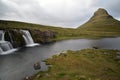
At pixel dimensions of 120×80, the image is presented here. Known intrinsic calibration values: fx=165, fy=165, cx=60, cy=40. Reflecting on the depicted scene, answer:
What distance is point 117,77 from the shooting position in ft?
91.0

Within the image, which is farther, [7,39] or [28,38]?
[28,38]

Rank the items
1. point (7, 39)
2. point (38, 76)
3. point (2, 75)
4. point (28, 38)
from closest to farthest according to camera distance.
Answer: point (38, 76) < point (2, 75) < point (7, 39) < point (28, 38)

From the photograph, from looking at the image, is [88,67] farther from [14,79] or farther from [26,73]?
[14,79]

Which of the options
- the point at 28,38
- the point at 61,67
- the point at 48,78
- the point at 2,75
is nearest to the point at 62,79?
the point at 48,78

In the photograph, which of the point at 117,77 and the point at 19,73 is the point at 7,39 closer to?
the point at 19,73

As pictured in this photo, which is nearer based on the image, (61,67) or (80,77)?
(80,77)

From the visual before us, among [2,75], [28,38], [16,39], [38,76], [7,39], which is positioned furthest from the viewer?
[28,38]

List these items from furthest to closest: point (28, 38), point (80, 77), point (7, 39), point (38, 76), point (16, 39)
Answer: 1. point (28, 38)
2. point (16, 39)
3. point (7, 39)
4. point (38, 76)
5. point (80, 77)

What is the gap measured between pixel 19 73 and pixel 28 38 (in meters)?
65.2

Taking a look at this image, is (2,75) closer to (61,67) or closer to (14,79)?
(14,79)

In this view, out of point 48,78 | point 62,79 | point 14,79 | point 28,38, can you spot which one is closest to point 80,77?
point 62,79

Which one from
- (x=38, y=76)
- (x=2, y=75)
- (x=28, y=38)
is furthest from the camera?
(x=28, y=38)

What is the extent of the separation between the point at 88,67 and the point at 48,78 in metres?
10.3

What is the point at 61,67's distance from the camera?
114 ft
